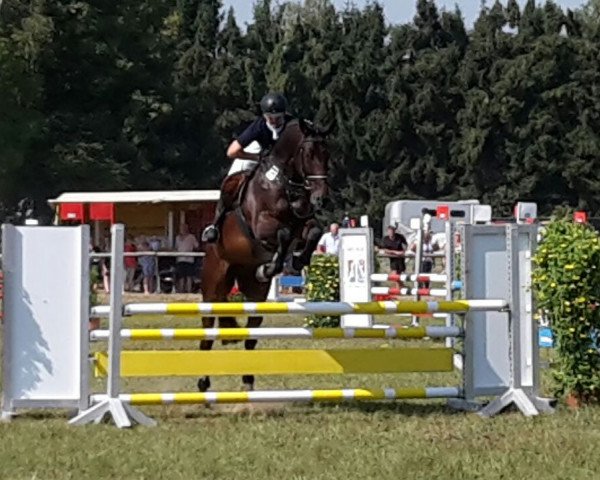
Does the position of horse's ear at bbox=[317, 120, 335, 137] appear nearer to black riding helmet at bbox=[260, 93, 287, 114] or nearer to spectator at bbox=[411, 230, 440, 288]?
black riding helmet at bbox=[260, 93, 287, 114]

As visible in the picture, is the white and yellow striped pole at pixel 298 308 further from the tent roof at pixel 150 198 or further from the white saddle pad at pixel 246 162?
the tent roof at pixel 150 198

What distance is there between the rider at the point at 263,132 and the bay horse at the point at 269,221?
0.08 metres

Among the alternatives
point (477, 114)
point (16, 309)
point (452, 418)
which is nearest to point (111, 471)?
point (16, 309)

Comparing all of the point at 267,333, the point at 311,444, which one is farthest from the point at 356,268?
the point at 311,444

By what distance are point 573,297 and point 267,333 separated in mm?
2013

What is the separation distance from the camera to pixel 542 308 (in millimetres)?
8781

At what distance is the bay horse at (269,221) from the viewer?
9070 mm

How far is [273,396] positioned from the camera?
8.25 metres

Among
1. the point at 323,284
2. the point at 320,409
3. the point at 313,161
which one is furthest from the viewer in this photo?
the point at 323,284

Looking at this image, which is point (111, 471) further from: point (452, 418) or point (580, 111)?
point (580, 111)

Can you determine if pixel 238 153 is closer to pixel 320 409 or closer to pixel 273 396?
pixel 320 409

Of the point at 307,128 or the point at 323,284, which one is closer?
the point at 307,128

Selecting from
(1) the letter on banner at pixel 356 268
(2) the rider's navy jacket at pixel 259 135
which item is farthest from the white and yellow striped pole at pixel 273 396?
(1) the letter on banner at pixel 356 268

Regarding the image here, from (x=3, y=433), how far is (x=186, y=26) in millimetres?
55737
